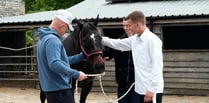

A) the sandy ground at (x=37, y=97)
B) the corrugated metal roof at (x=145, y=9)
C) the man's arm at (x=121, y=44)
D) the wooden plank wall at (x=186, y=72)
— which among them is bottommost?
the sandy ground at (x=37, y=97)

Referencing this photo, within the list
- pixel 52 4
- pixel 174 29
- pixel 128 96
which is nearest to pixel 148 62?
pixel 128 96

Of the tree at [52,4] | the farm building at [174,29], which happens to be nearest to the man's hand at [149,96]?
the farm building at [174,29]

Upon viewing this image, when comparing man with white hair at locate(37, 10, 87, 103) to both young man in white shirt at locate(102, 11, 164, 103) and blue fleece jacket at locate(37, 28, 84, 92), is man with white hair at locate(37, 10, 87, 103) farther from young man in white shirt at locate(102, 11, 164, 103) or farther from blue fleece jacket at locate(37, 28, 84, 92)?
young man in white shirt at locate(102, 11, 164, 103)

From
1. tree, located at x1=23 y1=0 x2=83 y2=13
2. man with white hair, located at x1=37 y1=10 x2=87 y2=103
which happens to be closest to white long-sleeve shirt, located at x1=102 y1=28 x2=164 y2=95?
man with white hair, located at x1=37 y1=10 x2=87 y2=103

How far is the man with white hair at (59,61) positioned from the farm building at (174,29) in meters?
7.93

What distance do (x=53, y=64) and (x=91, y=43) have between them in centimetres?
182

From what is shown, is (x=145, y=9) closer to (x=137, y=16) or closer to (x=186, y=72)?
(x=186, y=72)

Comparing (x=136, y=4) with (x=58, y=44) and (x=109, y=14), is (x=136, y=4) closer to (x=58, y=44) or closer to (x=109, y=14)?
(x=109, y=14)

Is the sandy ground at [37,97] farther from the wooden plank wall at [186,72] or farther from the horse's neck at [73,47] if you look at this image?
the horse's neck at [73,47]

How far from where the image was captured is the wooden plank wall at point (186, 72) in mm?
12078

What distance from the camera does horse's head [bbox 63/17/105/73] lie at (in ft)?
18.4

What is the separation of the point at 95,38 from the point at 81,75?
172 cm

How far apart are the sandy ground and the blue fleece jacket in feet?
21.1

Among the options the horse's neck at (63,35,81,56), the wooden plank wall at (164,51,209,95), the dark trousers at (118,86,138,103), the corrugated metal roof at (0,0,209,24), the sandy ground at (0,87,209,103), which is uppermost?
the corrugated metal roof at (0,0,209,24)
